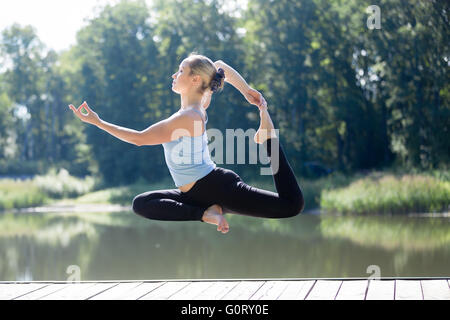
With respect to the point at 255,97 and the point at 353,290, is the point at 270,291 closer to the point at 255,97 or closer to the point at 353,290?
the point at 353,290

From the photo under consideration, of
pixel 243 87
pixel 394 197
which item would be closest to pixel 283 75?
pixel 394 197

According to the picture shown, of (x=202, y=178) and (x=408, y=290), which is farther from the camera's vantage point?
(x=408, y=290)

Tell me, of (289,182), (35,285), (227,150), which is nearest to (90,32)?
(227,150)

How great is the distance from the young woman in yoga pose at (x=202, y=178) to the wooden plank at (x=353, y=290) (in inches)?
46.0

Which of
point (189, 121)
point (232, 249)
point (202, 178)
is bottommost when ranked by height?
point (232, 249)

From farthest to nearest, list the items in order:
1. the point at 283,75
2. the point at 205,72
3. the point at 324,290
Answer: the point at 283,75 < the point at 324,290 < the point at 205,72

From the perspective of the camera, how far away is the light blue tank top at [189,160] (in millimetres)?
2746

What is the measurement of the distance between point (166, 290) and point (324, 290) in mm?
1047

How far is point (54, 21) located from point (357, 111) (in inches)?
447

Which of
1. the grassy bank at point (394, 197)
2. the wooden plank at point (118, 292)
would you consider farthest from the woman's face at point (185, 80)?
the grassy bank at point (394, 197)

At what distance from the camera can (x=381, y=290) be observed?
149 inches

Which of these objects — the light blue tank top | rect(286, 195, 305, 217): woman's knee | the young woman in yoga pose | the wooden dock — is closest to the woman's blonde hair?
the young woman in yoga pose

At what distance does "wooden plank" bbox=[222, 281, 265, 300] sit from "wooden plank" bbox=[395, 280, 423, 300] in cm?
91
